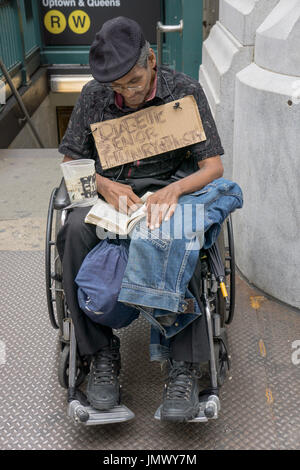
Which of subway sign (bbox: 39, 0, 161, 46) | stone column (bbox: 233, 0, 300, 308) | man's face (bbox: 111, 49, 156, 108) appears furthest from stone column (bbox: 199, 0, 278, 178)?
subway sign (bbox: 39, 0, 161, 46)

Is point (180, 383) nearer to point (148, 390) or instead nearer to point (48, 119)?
point (148, 390)

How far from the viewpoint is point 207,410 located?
1.82 meters

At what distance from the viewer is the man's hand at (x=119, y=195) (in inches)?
Answer: 77.5

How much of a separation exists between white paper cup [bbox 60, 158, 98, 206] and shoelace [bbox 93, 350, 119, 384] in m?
0.56

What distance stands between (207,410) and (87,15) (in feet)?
18.0

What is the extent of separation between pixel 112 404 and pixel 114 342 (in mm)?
251

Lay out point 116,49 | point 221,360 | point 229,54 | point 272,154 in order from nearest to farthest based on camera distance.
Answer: point 116,49, point 221,360, point 272,154, point 229,54

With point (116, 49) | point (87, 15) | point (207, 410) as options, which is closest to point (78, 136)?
point (116, 49)

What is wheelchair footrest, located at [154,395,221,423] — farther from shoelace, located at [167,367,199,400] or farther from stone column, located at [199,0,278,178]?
stone column, located at [199,0,278,178]

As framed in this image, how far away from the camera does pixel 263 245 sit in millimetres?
2621

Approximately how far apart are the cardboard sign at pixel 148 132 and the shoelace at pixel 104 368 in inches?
28.0

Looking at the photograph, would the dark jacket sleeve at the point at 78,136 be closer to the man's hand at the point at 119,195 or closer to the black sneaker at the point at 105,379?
the man's hand at the point at 119,195

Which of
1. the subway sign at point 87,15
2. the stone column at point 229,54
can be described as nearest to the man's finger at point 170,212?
the stone column at point 229,54
